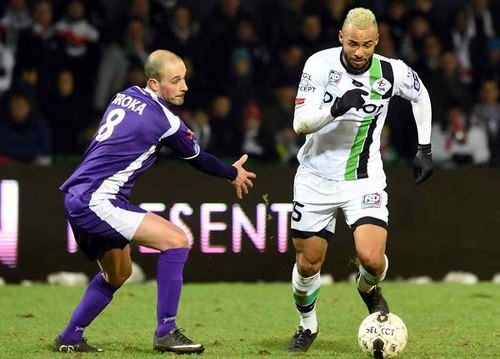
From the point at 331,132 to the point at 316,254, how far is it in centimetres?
81

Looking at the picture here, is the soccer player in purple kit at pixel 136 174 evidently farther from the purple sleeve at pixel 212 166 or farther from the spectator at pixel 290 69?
the spectator at pixel 290 69

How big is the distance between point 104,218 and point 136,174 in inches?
14.1

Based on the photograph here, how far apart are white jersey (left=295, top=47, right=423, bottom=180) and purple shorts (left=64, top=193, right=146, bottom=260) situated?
1.32 m

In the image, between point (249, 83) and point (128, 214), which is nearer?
point (128, 214)

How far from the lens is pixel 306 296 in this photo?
305 inches

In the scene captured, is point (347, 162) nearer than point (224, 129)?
Yes

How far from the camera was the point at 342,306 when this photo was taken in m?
9.90

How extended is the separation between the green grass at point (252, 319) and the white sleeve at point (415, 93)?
144 centimetres

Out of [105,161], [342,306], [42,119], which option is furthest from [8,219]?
[105,161]

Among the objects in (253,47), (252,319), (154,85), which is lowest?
(252,319)

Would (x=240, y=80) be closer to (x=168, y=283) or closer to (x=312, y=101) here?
(x=312, y=101)

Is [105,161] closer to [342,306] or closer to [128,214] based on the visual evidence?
[128,214]

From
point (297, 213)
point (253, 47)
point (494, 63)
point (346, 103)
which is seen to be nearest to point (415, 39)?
point (494, 63)

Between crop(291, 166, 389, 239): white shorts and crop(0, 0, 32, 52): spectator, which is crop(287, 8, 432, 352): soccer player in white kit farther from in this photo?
crop(0, 0, 32, 52): spectator
